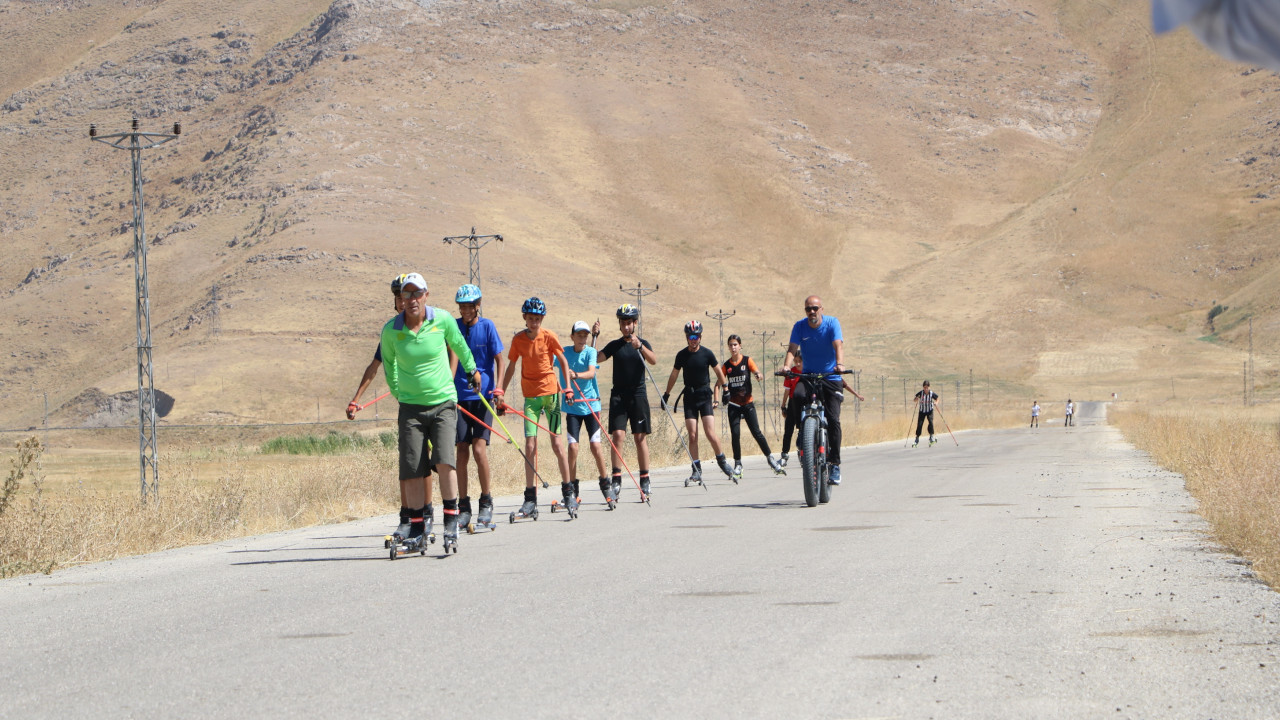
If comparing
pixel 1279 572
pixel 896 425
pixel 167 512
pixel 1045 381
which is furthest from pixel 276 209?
pixel 1279 572

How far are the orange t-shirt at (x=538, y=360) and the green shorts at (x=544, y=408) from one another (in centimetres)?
10

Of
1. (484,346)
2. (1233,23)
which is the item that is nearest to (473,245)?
(484,346)

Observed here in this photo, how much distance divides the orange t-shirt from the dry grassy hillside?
220ft

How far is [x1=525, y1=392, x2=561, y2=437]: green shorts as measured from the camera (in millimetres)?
13953

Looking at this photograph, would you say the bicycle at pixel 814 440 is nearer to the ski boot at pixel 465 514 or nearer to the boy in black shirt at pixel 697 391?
the ski boot at pixel 465 514

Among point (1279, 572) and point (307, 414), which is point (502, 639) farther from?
point (307, 414)

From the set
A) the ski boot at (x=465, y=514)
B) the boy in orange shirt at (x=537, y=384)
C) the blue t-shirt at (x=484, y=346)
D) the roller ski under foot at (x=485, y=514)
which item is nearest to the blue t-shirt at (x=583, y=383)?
the boy in orange shirt at (x=537, y=384)

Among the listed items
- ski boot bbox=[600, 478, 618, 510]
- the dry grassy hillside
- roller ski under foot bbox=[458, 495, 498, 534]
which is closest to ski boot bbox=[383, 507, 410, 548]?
roller ski under foot bbox=[458, 495, 498, 534]

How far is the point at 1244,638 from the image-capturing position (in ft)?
21.9

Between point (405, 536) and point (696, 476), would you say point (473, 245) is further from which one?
point (405, 536)

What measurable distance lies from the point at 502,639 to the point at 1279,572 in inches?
181

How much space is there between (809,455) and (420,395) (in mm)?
5150

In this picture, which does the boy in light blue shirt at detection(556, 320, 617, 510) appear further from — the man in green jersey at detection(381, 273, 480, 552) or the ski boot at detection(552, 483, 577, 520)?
the man in green jersey at detection(381, 273, 480, 552)

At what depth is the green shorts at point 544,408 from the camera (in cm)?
1395
